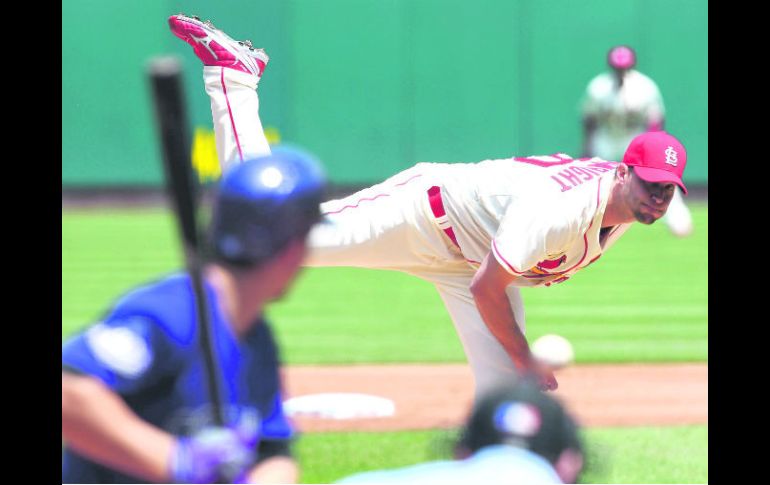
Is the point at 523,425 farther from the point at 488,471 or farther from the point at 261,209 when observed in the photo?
the point at 261,209

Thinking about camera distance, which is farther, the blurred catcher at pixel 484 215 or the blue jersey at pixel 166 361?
the blurred catcher at pixel 484 215

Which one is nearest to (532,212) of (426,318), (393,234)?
(393,234)

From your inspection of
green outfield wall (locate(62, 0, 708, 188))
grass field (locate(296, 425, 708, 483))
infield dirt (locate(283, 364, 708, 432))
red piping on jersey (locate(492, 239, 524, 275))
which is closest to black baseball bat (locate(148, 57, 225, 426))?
red piping on jersey (locate(492, 239, 524, 275))

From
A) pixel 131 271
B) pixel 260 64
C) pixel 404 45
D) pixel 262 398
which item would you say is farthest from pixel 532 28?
pixel 262 398

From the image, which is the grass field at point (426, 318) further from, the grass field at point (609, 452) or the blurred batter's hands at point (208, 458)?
the blurred batter's hands at point (208, 458)

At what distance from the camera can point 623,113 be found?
14.2m

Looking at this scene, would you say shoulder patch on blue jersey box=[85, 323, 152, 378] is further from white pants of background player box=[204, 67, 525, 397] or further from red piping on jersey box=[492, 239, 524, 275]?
white pants of background player box=[204, 67, 525, 397]

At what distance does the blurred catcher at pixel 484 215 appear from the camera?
4.39 meters

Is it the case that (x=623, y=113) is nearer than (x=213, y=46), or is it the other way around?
(x=213, y=46)

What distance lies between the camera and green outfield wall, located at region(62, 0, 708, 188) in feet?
59.6

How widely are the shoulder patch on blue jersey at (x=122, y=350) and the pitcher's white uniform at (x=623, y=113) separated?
1184cm

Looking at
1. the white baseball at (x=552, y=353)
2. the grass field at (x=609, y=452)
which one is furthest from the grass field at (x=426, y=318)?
the white baseball at (x=552, y=353)

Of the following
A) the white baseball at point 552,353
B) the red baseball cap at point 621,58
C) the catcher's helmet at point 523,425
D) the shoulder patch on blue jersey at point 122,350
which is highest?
the shoulder patch on blue jersey at point 122,350

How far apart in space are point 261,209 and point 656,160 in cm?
248
